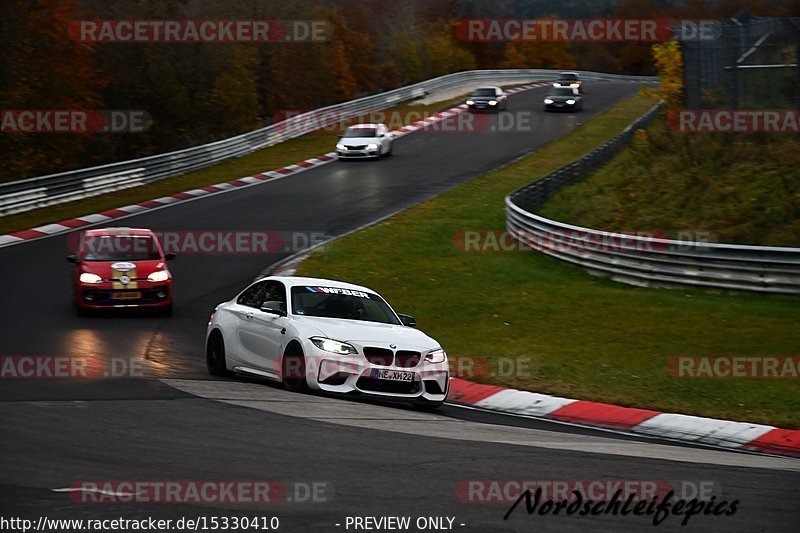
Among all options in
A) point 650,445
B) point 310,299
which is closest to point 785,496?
point 650,445

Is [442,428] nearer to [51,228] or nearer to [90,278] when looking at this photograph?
[90,278]

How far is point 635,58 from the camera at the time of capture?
108 meters

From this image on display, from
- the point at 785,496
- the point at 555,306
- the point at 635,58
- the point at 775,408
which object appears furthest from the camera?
the point at 635,58

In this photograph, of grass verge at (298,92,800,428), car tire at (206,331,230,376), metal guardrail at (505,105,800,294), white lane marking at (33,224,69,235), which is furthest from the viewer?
white lane marking at (33,224,69,235)

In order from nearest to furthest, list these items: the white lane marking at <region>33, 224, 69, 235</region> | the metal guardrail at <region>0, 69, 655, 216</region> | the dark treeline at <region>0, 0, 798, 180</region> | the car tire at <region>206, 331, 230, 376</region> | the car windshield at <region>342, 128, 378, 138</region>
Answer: the car tire at <region>206, 331, 230, 376</region>
the white lane marking at <region>33, 224, 69, 235</region>
the metal guardrail at <region>0, 69, 655, 216</region>
the dark treeline at <region>0, 0, 798, 180</region>
the car windshield at <region>342, 128, 378, 138</region>

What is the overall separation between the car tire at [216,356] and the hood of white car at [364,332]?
160 cm

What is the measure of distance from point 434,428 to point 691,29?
23.0 metres

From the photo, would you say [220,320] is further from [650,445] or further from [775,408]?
[775,408]

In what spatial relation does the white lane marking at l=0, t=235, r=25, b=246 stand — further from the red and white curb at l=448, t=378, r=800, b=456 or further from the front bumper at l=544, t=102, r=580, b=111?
the front bumper at l=544, t=102, r=580, b=111

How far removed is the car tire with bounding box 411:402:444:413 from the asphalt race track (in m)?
0.19

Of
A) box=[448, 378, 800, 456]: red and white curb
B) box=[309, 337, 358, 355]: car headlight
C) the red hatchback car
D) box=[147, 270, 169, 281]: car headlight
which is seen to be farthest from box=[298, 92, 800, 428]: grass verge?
the red hatchback car

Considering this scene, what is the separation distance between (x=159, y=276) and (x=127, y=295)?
2.13 feet

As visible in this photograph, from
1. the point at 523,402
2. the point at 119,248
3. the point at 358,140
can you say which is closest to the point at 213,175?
the point at 358,140

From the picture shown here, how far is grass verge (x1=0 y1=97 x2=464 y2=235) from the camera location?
29266mm
